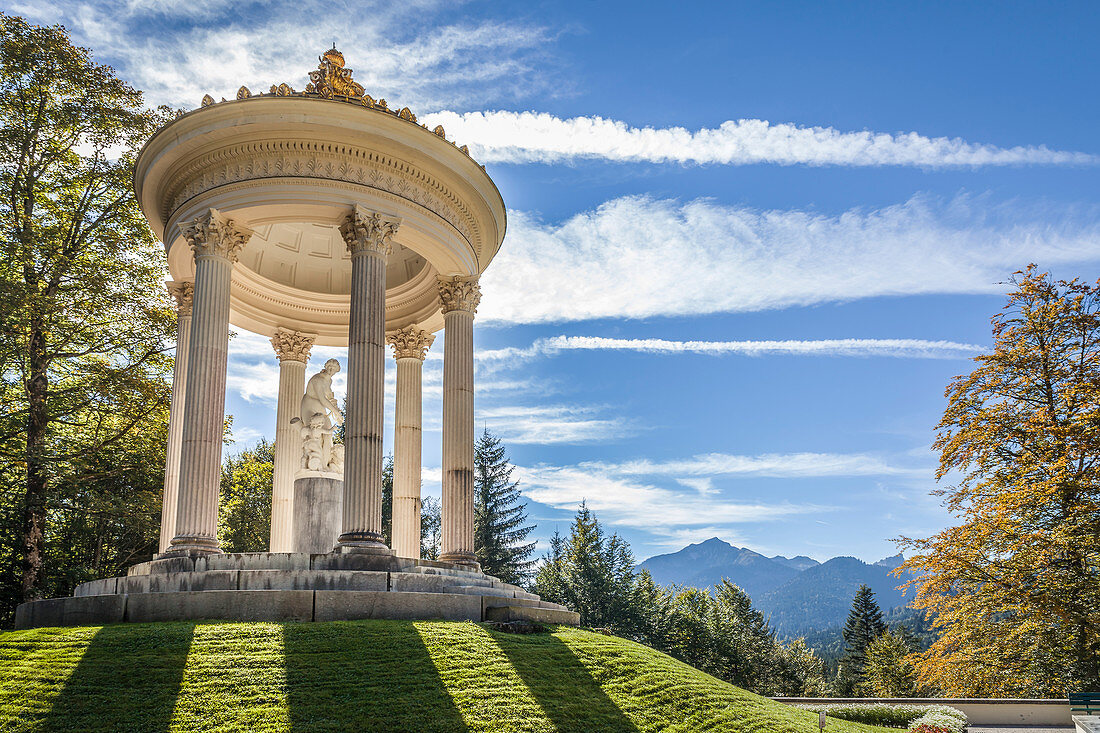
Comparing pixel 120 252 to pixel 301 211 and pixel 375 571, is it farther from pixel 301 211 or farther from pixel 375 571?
pixel 375 571

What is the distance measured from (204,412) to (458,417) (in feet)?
24.3

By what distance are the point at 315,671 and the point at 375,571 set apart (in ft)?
19.1

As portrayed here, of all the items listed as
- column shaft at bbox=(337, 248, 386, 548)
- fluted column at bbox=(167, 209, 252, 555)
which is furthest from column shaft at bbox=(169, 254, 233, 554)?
column shaft at bbox=(337, 248, 386, 548)

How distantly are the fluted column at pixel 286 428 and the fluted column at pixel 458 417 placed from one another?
20.2 feet

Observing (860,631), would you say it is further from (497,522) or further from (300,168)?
(300,168)

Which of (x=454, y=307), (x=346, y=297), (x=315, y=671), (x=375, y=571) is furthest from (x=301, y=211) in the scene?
(x=315, y=671)

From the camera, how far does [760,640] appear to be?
3014 inches

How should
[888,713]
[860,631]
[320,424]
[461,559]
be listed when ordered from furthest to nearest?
[860,631] < [888,713] < [320,424] < [461,559]

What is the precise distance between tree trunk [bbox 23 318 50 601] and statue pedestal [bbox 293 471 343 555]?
40.8 feet

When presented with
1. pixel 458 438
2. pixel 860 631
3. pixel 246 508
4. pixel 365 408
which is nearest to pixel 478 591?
pixel 365 408

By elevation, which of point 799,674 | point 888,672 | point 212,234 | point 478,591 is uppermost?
point 212,234

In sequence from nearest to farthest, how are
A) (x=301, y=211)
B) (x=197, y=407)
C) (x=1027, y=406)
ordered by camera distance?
(x=197, y=407), (x=301, y=211), (x=1027, y=406)

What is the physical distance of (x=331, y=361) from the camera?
24.5 meters

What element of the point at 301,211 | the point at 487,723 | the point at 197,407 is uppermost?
the point at 301,211
